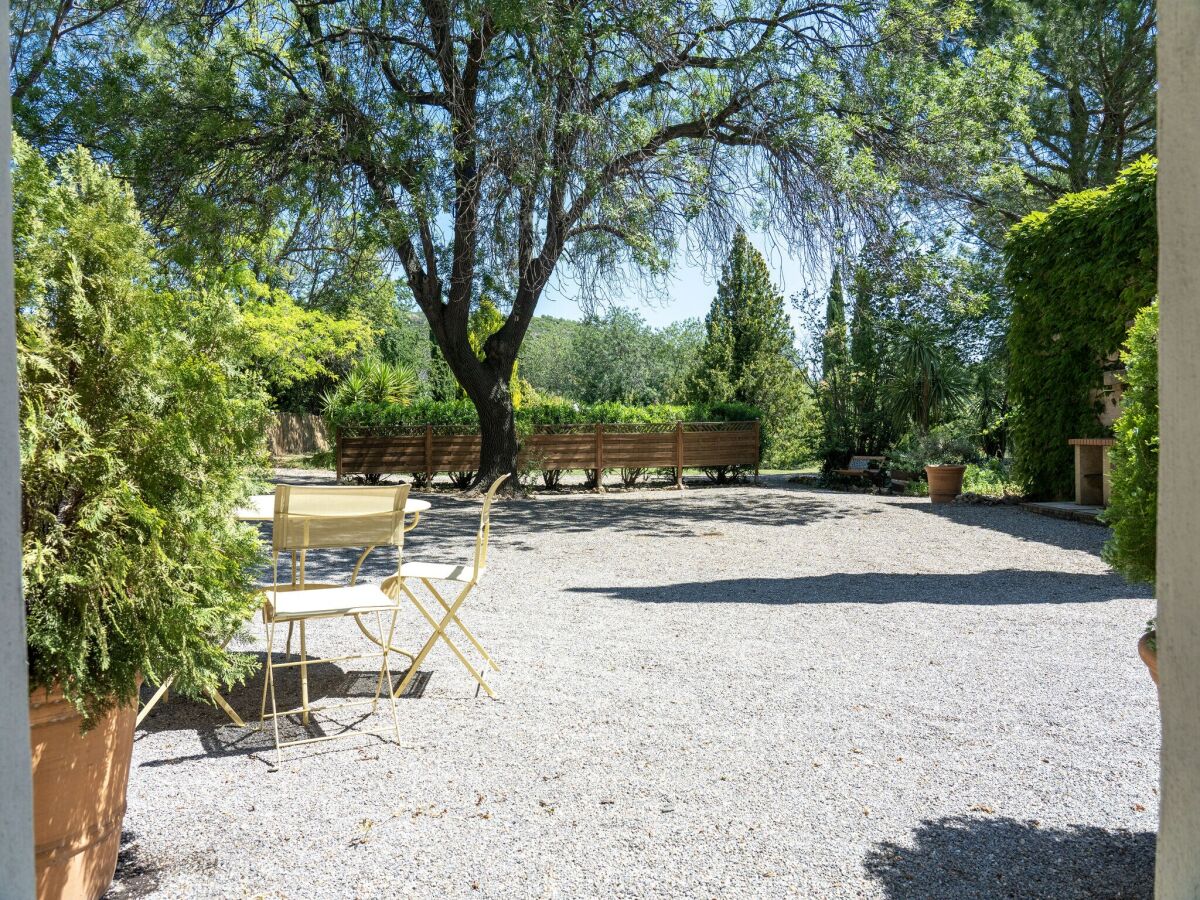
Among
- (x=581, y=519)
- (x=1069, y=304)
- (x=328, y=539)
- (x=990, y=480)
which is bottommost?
(x=581, y=519)

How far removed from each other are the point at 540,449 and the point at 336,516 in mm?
12314

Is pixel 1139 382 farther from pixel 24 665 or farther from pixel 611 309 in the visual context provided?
pixel 611 309

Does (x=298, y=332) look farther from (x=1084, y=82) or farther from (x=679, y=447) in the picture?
(x=1084, y=82)

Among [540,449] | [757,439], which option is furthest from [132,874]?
[757,439]

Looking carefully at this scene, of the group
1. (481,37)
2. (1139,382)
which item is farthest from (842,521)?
(1139,382)

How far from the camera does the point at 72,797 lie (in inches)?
80.5

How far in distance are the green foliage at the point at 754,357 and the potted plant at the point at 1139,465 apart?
20188 mm

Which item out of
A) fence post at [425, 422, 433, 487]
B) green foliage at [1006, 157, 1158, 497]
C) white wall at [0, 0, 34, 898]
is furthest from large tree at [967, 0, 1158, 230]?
white wall at [0, 0, 34, 898]

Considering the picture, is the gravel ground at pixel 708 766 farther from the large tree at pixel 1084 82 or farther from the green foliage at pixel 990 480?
the large tree at pixel 1084 82

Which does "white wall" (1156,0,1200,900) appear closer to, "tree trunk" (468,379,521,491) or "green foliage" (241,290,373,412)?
"tree trunk" (468,379,521,491)

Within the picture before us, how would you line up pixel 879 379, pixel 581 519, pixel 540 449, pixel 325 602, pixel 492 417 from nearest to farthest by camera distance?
pixel 325 602
pixel 581 519
pixel 492 417
pixel 540 449
pixel 879 379

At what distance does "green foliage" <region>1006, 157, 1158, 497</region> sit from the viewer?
32.2 ft

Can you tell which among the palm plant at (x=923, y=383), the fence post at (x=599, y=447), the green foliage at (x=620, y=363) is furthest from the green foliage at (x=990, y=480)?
the green foliage at (x=620, y=363)

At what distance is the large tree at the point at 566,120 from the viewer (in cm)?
1030
